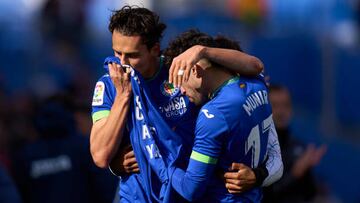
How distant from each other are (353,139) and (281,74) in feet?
4.08

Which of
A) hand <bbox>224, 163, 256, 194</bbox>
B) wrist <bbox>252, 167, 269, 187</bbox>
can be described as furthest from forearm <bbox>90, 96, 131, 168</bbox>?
wrist <bbox>252, 167, 269, 187</bbox>

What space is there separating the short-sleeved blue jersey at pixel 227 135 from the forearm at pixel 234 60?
0.06 m

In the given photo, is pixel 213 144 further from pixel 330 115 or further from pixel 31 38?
pixel 31 38

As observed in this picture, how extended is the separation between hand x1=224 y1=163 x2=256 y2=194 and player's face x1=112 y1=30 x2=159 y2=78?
777mm

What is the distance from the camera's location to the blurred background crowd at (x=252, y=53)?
11625mm

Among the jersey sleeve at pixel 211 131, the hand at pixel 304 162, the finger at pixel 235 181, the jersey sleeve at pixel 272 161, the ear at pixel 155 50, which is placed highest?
the ear at pixel 155 50

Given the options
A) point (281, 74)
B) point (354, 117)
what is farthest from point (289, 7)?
point (354, 117)

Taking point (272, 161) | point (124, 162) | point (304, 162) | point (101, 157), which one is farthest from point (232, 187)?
point (304, 162)

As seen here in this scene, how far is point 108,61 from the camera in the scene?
5926 millimetres

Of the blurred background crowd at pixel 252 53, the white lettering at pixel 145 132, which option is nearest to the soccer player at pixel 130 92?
the white lettering at pixel 145 132

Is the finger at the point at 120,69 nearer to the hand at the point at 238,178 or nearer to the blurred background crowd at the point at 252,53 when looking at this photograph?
the hand at the point at 238,178

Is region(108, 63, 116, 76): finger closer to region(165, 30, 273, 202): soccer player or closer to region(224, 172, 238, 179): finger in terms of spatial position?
region(165, 30, 273, 202): soccer player

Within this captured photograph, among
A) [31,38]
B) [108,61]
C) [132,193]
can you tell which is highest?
[108,61]

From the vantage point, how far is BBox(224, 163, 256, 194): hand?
226 inches
